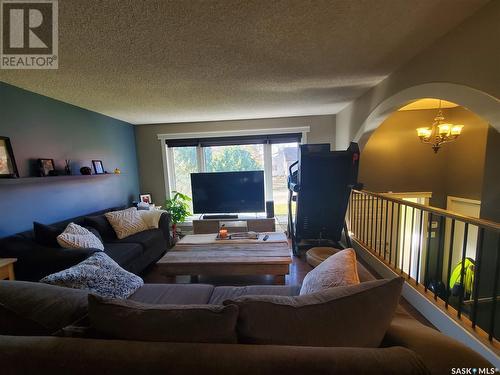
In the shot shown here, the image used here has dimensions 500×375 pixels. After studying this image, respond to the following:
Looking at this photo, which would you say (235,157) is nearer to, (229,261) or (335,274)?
(229,261)

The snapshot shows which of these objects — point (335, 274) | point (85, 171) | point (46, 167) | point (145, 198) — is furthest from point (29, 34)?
point (145, 198)

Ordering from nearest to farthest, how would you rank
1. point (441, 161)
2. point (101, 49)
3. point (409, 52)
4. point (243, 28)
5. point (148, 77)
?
point (243, 28), point (101, 49), point (409, 52), point (148, 77), point (441, 161)

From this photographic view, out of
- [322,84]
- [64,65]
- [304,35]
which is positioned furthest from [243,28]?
[64,65]

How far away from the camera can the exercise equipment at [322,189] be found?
2.74 metres

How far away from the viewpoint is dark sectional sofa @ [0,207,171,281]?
1.95m

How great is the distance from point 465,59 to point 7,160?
13.1ft

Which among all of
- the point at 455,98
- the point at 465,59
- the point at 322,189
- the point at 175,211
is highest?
the point at 465,59

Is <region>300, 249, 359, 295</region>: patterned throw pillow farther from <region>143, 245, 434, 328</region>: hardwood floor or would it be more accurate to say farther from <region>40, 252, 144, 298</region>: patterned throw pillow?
<region>143, 245, 434, 328</region>: hardwood floor

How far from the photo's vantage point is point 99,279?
1.37 metres

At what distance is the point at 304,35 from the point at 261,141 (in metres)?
2.63

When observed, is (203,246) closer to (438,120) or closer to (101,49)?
(101,49)

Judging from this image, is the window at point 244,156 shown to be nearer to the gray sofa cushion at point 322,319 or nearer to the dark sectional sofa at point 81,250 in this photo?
the dark sectional sofa at point 81,250

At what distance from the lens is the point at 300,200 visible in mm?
→ 3006

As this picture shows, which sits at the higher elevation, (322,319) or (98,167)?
(98,167)
